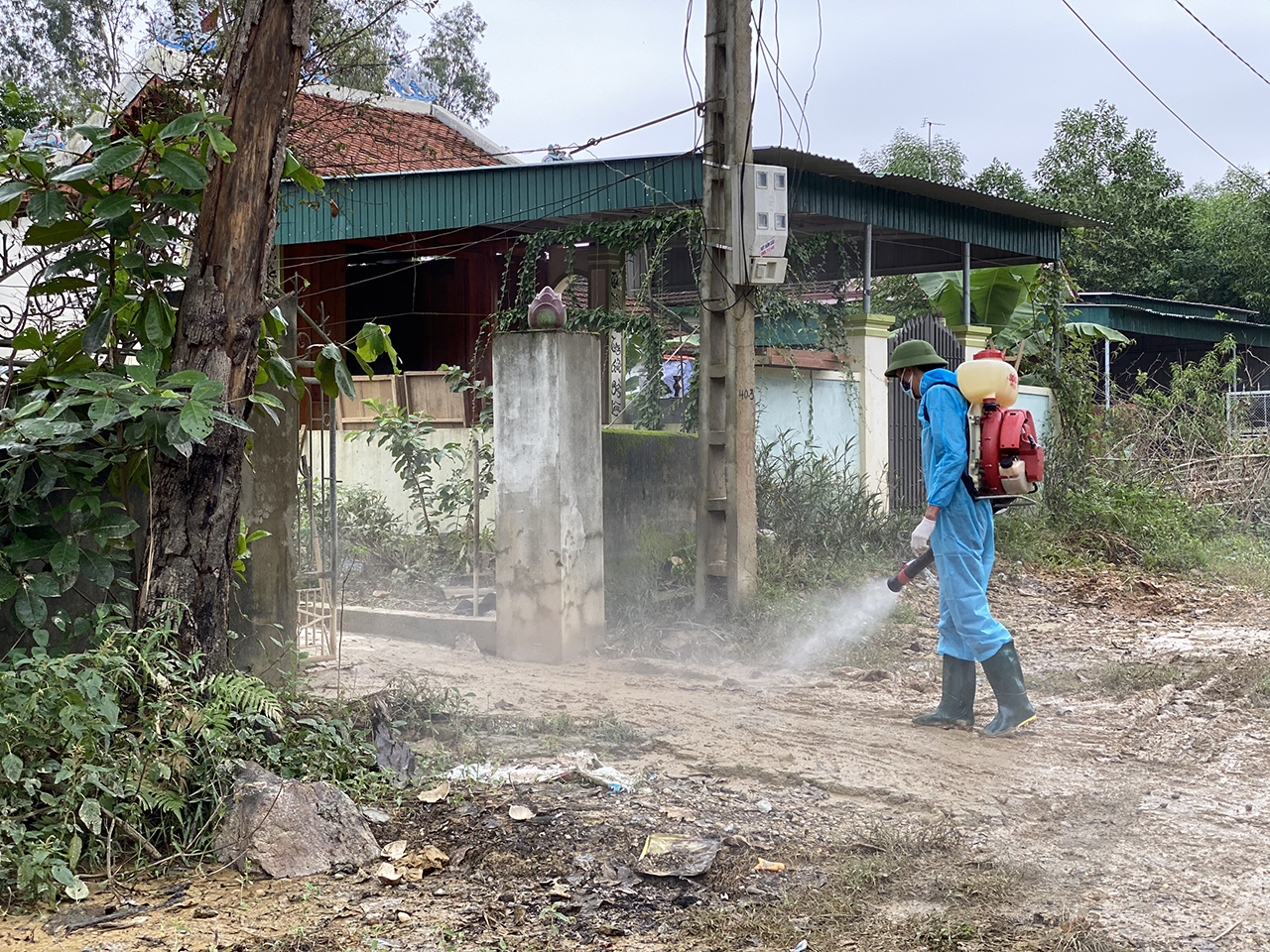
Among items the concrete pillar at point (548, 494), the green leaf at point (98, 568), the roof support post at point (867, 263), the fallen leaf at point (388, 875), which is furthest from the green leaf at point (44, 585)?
the roof support post at point (867, 263)

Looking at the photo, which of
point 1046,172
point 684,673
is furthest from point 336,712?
point 1046,172

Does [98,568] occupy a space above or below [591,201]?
below

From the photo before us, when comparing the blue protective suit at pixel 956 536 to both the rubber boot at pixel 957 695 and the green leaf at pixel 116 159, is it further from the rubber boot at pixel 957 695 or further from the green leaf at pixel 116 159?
the green leaf at pixel 116 159

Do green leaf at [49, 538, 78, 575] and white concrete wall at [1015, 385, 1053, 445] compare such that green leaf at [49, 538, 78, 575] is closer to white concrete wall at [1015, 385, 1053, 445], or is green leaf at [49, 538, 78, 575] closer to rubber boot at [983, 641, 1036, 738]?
rubber boot at [983, 641, 1036, 738]

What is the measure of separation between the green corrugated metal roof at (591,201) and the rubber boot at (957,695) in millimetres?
5250

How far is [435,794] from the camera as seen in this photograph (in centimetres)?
504

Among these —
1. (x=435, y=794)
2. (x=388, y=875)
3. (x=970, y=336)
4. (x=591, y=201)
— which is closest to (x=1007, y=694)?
(x=435, y=794)

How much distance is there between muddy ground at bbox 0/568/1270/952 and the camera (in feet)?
12.5

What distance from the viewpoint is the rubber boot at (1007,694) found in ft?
21.2

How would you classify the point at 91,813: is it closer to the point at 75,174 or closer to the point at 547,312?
the point at 75,174

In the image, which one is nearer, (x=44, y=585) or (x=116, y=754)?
(x=116, y=754)

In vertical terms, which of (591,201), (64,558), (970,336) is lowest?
(64,558)

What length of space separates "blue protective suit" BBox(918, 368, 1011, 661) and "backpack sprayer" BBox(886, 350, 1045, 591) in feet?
0.23

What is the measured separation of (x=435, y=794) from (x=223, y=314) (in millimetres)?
2186
